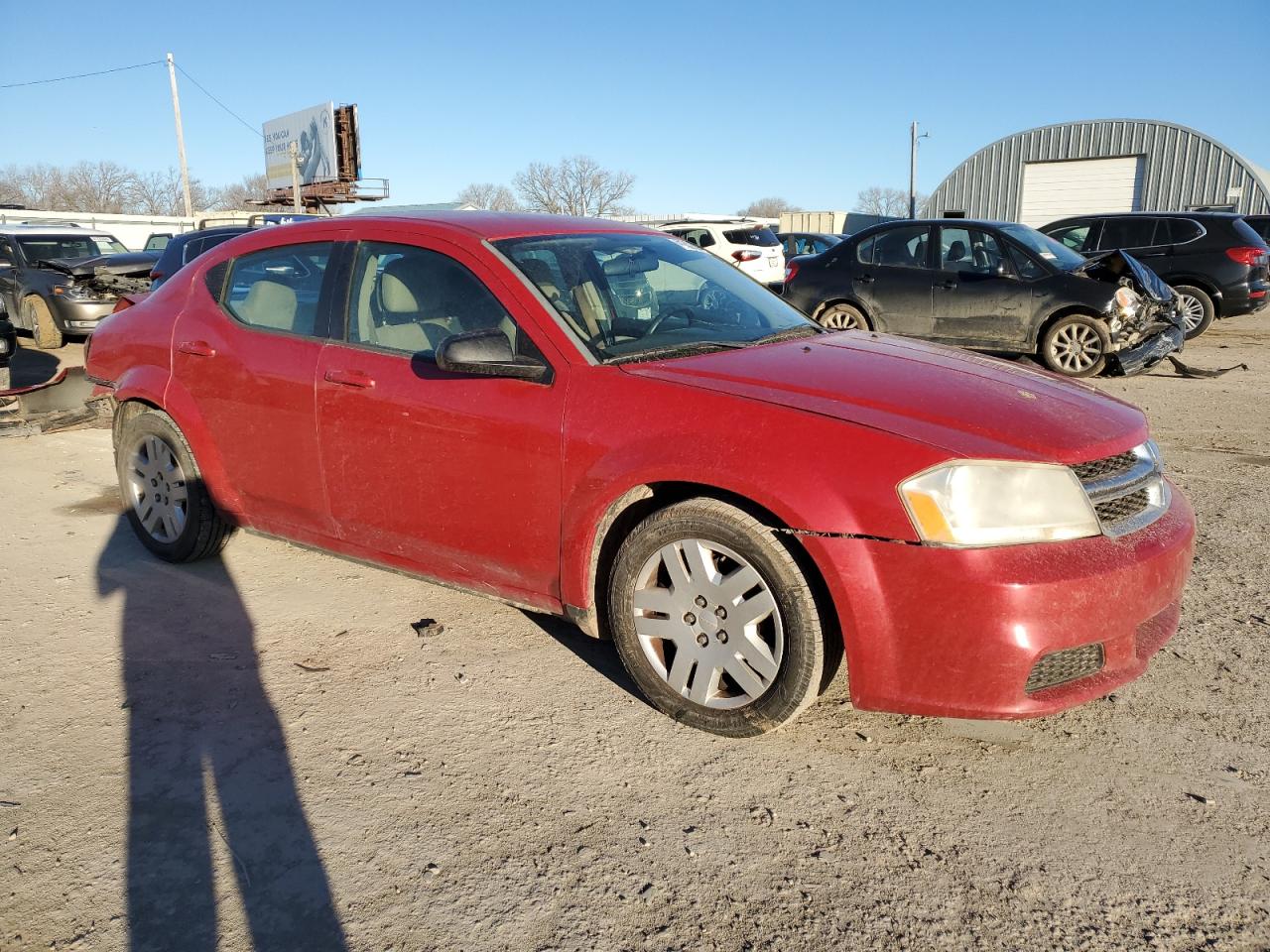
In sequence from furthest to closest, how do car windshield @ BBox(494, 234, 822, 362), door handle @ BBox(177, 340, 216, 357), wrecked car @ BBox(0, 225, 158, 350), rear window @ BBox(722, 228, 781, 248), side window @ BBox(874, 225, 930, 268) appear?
A: 1. rear window @ BBox(722, 228, 781, 248)
2. wrecked car @ BBox(0, 225, 158, 350)
3. side window @ BBox(874, 225, 930, 268)
4. door handle @ BBox(177, 340, 216, 357)
5. car windshield @ BBox(494, 234, 822, 362)

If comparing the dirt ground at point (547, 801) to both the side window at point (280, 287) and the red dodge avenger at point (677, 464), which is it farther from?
the side window at point (280, 287)

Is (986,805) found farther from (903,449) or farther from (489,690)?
(489,690)

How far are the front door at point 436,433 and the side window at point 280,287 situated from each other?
0.23 metres

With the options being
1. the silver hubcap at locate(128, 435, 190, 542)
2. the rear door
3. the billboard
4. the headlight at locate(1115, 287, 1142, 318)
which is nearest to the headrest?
the silver hubcap at locate(128, 435, 190, 542)

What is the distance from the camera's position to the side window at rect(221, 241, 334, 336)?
3906mm

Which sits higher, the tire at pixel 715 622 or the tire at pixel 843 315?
the tire at pixel 843 315

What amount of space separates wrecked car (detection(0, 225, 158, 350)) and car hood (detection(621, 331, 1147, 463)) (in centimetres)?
1059

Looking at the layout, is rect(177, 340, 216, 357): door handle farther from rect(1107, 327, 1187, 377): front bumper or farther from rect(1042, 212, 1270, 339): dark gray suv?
rect(1042, 212, 1270, 339): dark gray suv

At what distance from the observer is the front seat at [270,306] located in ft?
13.1

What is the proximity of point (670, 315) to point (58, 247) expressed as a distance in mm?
13993

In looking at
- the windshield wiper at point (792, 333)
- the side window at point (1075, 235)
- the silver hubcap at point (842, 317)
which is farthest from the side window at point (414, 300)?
the side window at point (1075, 235)

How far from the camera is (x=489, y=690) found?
3.37 meters

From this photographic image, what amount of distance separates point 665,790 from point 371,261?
230cm

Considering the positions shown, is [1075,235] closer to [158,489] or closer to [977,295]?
[977,295]
